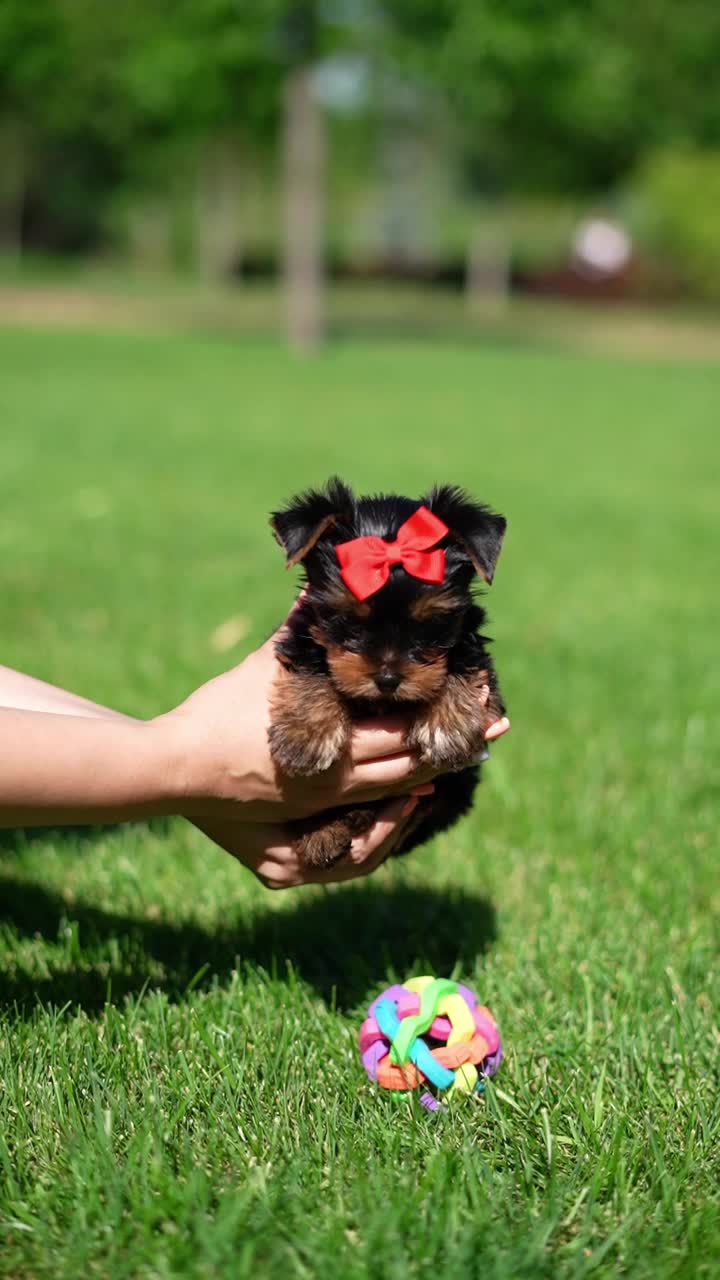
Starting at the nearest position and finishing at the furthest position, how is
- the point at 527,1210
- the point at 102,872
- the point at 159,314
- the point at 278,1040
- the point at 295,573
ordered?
the point at 527,1210 → the point at 278,1040 → the point at 102,872 → the point at 295,573 → the point at 159,314

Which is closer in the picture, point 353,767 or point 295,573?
point 353,767

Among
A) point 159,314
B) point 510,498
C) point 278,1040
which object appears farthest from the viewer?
point 159,314

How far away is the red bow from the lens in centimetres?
275

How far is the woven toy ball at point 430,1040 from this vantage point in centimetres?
309

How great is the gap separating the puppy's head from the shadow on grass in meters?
1.10

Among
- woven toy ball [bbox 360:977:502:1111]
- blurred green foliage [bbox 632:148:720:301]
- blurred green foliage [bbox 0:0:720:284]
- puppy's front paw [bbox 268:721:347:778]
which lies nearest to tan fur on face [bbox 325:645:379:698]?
puppy's front paw [bbox 268:721:347:778]

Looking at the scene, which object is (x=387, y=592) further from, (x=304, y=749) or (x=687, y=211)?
(x=687, y=211)

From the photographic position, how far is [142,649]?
6.95m

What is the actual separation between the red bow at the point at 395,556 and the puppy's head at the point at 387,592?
0.03 metres

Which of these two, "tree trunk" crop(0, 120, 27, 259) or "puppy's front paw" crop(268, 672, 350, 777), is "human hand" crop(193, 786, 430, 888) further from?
"tree trunk" crop(0, 120, 27, 259)

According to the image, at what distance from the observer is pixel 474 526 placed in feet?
9.82

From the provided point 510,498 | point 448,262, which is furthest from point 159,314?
point 510,498

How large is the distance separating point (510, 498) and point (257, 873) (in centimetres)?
970

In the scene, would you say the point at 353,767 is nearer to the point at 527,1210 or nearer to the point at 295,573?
the point at 527,1210
